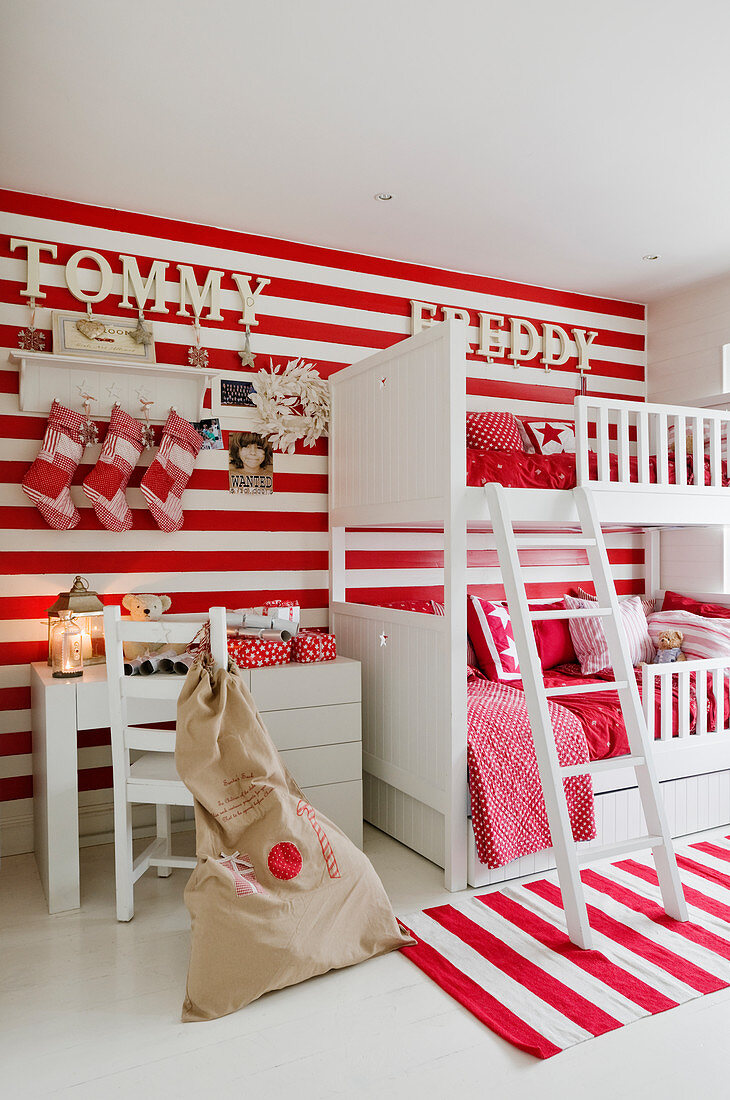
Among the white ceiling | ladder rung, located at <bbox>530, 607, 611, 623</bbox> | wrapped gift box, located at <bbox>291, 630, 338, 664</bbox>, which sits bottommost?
wrapped gift box, located at <bbox>291, 630, 338, 664</bbox>

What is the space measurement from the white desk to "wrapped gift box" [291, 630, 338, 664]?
6 cm

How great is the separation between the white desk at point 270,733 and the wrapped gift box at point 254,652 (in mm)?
51

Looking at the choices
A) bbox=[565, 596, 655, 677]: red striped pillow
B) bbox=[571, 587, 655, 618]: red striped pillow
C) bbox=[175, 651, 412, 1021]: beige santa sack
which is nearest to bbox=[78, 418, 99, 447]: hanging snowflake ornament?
bbox=[175, 651, 412, 1021]: beige santa sack

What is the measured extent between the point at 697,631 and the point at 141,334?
2916 millimetres

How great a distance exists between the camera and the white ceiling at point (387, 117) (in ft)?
7.18

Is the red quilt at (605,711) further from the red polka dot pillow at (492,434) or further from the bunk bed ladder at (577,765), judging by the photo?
the red polka dot pillow at (492,434)

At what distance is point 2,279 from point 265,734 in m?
2.11

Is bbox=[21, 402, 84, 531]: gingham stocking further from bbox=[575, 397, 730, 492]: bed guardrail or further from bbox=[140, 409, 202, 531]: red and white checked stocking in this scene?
bbox=[575, 397, 730, 492]: bed guardrail

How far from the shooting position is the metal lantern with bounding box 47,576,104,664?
3.04m

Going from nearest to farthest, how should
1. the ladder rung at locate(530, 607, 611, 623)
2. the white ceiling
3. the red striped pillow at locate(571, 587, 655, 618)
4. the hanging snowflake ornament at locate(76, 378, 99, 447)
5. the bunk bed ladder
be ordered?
the white ceiling → the bunk bed ladder → the ladder rung at locate(530, 607, 611, 623) → the hanging snowflake ornament at locate(76, 378, 99, 447) → the red striped pillow at locate(571, 587, 655, 618)

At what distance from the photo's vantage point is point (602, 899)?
108 inches

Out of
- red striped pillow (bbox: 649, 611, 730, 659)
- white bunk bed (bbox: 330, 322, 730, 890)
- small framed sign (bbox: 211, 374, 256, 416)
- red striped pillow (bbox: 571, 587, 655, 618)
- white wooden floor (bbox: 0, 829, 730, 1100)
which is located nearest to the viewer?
white wooden floor (bbox: 0, 829, 730, 1100)

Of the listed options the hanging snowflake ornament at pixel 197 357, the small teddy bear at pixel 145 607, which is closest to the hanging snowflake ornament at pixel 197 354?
the hanging snowflake ornament at pixel 197 357

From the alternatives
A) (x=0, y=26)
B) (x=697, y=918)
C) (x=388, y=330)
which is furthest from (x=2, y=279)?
(x=697, y=918)
